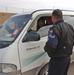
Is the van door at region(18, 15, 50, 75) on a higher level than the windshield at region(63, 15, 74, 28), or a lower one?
lower

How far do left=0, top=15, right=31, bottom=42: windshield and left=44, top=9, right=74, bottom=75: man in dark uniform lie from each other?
101 centimetres

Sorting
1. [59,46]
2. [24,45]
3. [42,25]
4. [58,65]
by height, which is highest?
[42,25]

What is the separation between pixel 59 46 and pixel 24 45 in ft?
2.96

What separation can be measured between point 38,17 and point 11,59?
4.64 ft

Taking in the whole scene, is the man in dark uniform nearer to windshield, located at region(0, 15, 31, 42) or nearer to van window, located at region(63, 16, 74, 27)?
windshield, located at region(0, 15, 31, 42)

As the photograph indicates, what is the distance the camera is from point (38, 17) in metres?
6.23

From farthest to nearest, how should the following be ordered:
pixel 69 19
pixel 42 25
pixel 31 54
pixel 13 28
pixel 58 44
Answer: pixel 69 19 < pixel 42 25 < pixel 13 28 < pixel 31 54 < pixel 58 44

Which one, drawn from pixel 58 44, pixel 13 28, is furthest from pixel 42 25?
pixel 58 44

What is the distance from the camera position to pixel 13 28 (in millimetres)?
6086

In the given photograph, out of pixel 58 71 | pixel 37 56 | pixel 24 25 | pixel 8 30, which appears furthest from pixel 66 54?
pixel 8 30

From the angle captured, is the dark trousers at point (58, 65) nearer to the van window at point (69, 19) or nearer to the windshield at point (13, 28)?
the windshield at point (13, 28)

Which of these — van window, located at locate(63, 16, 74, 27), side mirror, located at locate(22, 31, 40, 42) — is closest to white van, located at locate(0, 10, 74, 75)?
side mirror, located at locate(22, 31, 40, 42)

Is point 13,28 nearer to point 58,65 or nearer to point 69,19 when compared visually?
point 58,65

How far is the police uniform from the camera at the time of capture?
495 centimetres
